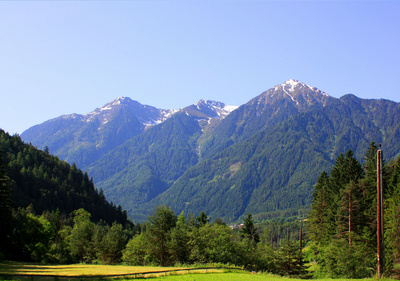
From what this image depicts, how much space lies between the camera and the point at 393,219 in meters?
55.0

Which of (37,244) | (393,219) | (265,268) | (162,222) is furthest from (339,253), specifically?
(37,244)

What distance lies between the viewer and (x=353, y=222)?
66938 millimetres

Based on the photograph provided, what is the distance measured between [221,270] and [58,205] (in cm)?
12896

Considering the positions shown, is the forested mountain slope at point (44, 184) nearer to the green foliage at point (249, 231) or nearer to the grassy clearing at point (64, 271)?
the green foliage at point (249, 231)

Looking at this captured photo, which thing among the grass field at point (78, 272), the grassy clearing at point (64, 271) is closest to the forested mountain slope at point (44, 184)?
the grassy clearing at point (64, 271)

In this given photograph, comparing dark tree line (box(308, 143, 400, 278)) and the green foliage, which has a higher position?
dark tree line (box(308, 143, 400, 278))

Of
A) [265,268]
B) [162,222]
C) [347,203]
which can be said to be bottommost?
[265,268]

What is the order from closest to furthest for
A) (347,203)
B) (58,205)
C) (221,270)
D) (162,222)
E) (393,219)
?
(393,219) → (221,270) → (347,203) → (162,222) → (58,205)

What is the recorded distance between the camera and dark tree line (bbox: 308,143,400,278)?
55969 mm

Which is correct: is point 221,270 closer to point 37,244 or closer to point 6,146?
point 37,244

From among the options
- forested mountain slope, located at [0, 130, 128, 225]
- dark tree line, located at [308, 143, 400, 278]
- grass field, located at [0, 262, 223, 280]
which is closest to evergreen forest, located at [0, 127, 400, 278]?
dark tree line, located at [308, 143, 400, 278]

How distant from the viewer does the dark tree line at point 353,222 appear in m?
56.0

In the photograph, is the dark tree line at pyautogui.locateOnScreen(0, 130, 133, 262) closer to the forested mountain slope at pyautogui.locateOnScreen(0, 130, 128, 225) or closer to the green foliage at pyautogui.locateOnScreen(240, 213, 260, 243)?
the forested mountain slope at pyautogui.locateOnScreen(0, 130, 128, 225)

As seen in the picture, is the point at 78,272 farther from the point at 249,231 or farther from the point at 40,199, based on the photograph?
the point at 40,199
